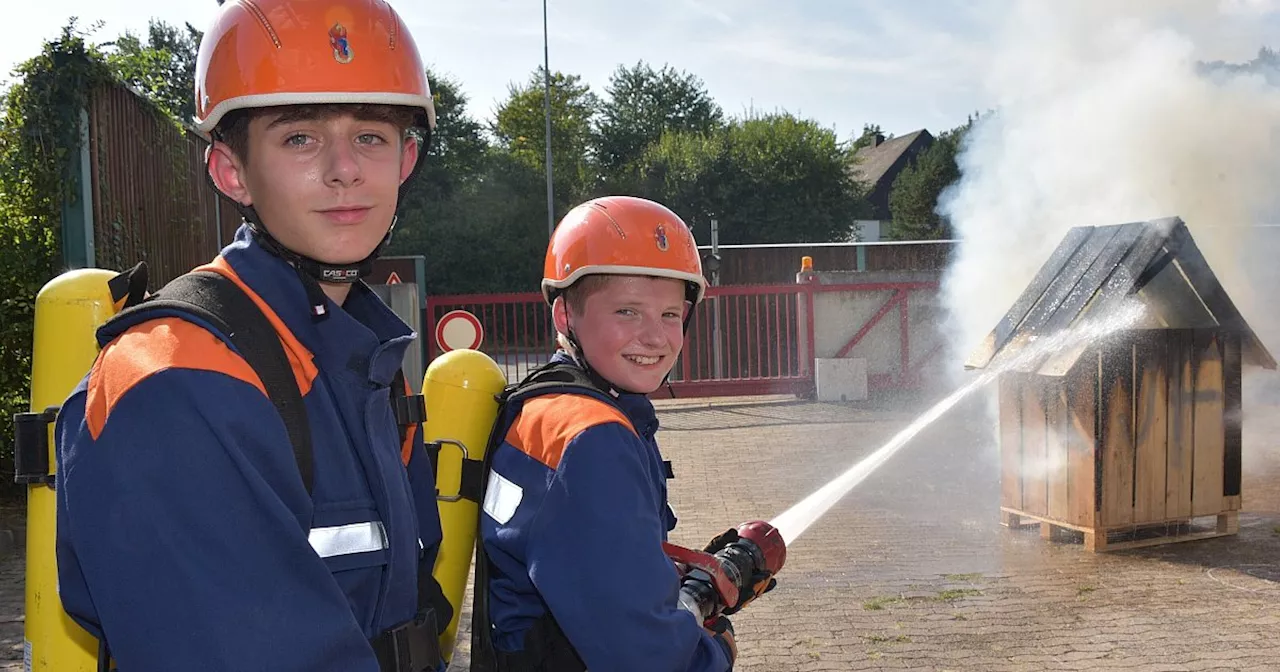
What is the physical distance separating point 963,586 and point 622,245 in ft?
12.6

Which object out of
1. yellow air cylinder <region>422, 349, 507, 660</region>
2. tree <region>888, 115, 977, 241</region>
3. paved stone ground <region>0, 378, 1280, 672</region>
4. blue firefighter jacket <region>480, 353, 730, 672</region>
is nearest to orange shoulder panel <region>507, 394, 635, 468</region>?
blue firefighter jacket <region>480, 353, 730, 672</region>

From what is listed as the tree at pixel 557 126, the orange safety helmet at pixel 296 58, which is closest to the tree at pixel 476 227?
the tree at pixel 557 126

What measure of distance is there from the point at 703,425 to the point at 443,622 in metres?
10.0

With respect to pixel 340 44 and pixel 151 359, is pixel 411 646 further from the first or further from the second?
pixel 340 44

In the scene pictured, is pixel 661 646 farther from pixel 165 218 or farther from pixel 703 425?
pixel 703 425

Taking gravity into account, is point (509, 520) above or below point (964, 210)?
below

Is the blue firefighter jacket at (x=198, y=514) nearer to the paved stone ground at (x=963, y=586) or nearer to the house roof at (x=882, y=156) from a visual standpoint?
the paved stone ground at (x=963, y=586)

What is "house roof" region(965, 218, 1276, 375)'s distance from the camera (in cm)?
624

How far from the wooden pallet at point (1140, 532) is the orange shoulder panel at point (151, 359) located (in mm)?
5899

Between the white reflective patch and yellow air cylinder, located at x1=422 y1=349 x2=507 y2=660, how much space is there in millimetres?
187

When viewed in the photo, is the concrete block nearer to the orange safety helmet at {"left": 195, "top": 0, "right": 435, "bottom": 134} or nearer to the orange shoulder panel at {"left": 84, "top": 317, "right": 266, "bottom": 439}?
the orange safety helmet at {"left": 195, "top": 0, "right": 435, "bottom": 134}

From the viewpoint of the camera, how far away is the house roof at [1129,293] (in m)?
6.24

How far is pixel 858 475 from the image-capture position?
888 centimetres

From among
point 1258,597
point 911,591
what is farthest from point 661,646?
point 1258,597
